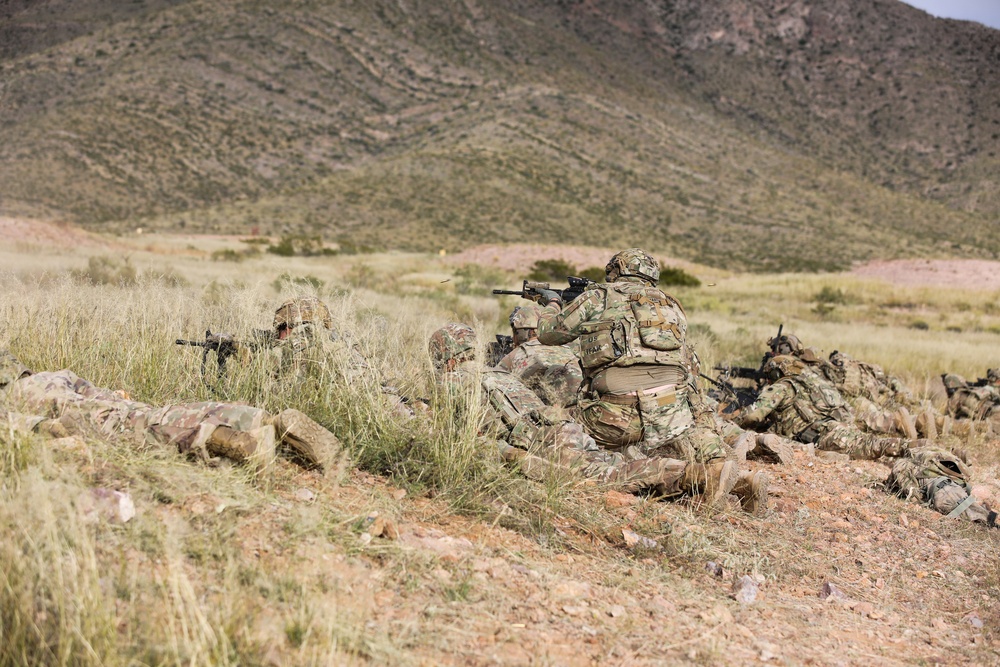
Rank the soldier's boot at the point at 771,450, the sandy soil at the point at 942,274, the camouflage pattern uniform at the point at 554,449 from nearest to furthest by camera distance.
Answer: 1. the camouflage pattern uniform at the point at 554,449
2. the soldier's boot at the point at 771,450
3. the sandy soil at the point at 942,274

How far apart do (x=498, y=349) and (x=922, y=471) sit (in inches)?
152

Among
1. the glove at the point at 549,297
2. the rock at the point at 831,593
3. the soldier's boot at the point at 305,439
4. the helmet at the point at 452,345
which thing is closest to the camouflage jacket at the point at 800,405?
the glove at the point at 549,297

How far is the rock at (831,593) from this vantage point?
365 cm

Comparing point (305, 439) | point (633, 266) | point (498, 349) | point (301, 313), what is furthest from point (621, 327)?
point (498, 349)

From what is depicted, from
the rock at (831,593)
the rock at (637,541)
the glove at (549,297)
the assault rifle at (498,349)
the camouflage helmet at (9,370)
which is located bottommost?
the rock at (831,593)

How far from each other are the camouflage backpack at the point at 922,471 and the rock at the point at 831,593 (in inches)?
88.8

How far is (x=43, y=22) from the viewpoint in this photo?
76562 millimetres

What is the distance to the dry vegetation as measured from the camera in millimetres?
2266

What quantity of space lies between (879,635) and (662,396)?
2.05 m

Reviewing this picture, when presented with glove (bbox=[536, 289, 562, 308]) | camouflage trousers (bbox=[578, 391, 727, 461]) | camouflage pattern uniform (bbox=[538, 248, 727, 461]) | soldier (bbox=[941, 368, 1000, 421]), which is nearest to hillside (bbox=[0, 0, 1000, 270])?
soldier (bbox=[941, 368, 1000, 421])

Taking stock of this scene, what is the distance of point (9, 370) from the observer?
13.9 feet

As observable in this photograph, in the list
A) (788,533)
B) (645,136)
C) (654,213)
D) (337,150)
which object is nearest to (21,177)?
Answer: (337,150)

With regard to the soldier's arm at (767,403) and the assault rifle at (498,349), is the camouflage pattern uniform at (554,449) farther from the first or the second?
the soldier's arm at (767,403)

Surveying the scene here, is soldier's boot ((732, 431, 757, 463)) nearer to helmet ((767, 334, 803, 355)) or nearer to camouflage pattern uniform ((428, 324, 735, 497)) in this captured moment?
camouflage pattern uniform ((428, 324, 735, 497))
